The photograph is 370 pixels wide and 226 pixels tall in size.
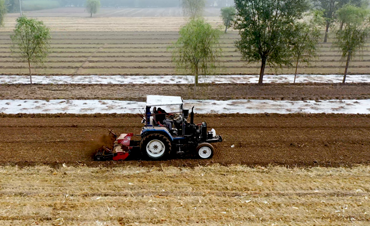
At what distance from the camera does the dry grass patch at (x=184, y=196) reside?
8797 millimetres

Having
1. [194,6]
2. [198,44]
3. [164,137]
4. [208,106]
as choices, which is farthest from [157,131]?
[194,6]

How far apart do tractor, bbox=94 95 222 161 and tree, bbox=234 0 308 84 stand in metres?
13.7

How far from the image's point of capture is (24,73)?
28469 mm

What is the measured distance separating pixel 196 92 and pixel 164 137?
11.6 meters

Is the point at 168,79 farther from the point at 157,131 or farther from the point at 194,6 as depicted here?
the point at 194,6

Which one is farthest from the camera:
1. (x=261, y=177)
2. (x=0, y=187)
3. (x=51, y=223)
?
(x=261, y=177)

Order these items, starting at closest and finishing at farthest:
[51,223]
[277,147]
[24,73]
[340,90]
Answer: [51,223] < [277,147] < [340,90] < [24,73]

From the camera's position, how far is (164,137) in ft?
38.0

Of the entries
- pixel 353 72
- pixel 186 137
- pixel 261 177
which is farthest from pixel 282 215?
pixel 353 72

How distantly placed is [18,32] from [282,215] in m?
22.8

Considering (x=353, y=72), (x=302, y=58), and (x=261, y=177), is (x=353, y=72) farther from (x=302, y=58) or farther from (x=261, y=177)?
(x=261, y=177)

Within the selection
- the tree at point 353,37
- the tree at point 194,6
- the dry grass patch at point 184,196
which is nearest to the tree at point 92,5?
the tree at point 194,6

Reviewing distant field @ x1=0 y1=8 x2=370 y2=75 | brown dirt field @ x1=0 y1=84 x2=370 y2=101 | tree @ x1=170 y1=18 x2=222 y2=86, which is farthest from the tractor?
distant field @ x1=0 y1=8 x2=370 y2=75

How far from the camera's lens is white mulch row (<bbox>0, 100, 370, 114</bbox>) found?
736 inches
